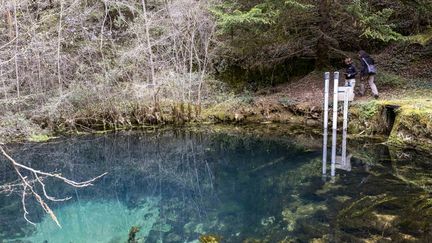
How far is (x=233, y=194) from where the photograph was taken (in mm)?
8289

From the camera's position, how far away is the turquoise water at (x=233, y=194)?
637 centimetres

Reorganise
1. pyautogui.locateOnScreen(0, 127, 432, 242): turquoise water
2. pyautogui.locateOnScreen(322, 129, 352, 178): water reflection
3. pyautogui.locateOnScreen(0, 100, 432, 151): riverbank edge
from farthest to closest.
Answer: pyautogui.locateOnScreen(0, 100, 432, 151): riverbank edge → pyautogui.locateOnScreen(322, 129, 352, 178): water reflection → pyautogui.locateOnScreen(0, 127, 432, 242): turquoise water

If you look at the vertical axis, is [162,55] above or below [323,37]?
below

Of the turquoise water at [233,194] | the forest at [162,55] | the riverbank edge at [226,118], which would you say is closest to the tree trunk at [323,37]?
the forest at [162,55]

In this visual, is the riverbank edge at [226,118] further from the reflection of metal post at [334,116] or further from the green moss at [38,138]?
the reflection of metal post at [334,116]

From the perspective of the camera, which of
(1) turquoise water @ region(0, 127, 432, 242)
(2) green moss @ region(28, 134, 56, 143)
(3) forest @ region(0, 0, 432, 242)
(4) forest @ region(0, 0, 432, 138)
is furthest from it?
(4) forest @ region(0, 0, 432, 138)

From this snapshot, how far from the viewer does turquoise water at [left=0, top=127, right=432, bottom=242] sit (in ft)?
20.9

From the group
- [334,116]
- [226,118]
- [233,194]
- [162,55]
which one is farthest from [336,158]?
[162,55]

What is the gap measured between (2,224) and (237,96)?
10.0 meters

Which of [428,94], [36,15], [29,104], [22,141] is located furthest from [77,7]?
[428,94]

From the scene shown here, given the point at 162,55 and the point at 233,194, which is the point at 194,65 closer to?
the point at 162,55

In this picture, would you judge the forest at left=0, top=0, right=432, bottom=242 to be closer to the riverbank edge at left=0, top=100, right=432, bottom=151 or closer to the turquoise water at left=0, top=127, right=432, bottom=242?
the riverbank edge at left=0, top=100, right=432, bottom=151

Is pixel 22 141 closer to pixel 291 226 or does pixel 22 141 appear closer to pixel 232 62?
pixel 232 62

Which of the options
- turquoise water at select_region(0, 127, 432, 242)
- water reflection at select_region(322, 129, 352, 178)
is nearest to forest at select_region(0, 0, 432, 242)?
turquoise water at select_region(0, 127, 432, 242)
